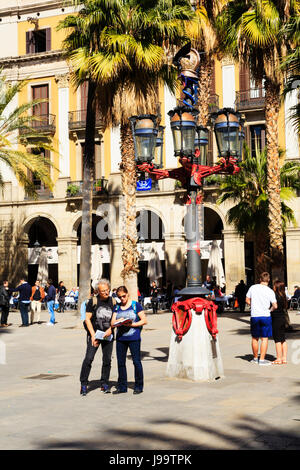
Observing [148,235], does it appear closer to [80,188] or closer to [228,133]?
[80,188]

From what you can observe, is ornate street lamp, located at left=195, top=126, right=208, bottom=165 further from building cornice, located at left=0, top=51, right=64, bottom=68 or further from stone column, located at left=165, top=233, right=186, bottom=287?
building cornice, located at left=0, top=51, right=64, bottom=68

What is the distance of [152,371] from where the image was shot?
1064 centimetres

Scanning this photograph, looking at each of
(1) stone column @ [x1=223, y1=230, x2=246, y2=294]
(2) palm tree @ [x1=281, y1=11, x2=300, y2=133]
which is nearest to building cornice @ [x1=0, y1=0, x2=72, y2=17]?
(1) stone column @ [x1=223, y1=230, x2=246, y2=294]

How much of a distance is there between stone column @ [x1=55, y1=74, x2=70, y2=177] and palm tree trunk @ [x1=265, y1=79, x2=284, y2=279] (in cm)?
1996

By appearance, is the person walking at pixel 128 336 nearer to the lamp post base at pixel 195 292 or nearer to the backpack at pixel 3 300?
the lamp post base at pixel 195 292

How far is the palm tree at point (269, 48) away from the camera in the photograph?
1653 centimetres

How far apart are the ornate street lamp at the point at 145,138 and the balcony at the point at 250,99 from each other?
75.3 ft

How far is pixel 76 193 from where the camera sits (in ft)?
115

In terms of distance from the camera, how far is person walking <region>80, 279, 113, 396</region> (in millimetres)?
8453

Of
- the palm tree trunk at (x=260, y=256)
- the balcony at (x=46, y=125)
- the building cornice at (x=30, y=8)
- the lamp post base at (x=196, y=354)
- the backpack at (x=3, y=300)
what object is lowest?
the lamp post base at (x=196, y=354)

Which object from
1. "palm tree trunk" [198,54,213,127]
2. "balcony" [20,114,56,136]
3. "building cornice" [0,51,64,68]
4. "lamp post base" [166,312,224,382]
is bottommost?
"lamp post base" [166,312,224,382]

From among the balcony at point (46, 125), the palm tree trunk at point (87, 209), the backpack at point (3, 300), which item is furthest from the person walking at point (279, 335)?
the balcony at point (46, 125)

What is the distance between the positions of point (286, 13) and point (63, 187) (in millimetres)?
21043

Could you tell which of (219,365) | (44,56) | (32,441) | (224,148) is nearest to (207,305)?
(219,365)
